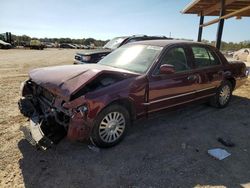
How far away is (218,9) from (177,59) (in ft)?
29.9

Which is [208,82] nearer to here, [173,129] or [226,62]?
[226,62]

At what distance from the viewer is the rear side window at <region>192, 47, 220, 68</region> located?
16.5 feet

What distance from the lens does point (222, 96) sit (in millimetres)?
5879

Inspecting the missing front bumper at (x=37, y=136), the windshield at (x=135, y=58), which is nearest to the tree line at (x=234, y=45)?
the windshield at (x=135, y=58)

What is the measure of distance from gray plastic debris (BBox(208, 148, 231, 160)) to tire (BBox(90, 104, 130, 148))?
1.41 metres

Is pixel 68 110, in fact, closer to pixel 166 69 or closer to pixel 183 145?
pixel 166 69

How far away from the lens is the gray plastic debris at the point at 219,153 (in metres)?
3.62

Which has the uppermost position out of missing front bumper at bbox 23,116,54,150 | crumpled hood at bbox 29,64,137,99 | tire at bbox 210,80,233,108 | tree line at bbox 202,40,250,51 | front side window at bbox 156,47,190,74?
tree line at bbox 202,40,250,51

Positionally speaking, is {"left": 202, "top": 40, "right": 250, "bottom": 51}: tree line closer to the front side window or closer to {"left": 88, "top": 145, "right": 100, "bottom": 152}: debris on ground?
the front side window

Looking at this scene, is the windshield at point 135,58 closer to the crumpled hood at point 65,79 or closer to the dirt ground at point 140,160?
the crumpled hood at point 65,79

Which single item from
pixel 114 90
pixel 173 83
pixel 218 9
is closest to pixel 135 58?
pixel 173 83

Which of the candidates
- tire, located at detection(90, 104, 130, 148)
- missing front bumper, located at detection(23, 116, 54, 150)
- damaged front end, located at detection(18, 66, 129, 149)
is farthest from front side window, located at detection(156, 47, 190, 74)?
missing front bumper, located at detection(23, 116, 54, 150)

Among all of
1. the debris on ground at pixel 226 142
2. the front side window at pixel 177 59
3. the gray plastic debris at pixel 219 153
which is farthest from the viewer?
the front side window at pixel 177 59

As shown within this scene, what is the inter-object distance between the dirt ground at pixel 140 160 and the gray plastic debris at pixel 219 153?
0.08 metres
